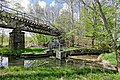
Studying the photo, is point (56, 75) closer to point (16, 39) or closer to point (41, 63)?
point (41, 63)

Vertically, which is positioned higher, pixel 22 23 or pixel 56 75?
pixel 22 23

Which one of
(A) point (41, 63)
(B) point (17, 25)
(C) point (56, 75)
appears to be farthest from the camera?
(B) point (17, 25)

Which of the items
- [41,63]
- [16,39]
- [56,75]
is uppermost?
[16,39]

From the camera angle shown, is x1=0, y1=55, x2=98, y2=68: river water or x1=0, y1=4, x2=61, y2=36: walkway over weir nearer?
x1=0, y1=55, x2=98, y2=68: river water

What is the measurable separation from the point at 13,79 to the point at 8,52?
21869 millimetres

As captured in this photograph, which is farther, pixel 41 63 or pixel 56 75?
pixel 41 63

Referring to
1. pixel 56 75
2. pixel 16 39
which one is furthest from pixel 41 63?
pixel 16 39

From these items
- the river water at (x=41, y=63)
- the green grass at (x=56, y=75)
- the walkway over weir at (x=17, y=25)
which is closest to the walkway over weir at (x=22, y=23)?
the walkway over weir at (x=17, y=25)

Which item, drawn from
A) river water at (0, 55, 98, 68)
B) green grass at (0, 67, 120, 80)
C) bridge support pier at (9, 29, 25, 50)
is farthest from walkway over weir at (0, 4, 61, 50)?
green grass at (0, 67, 120, 80)

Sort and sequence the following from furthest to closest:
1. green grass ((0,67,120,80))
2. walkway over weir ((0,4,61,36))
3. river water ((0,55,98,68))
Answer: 1. walkway over weir ((0,4,61,36))
2. river water ((0,55,98,68))
3. green grass ((0,67,120,80))

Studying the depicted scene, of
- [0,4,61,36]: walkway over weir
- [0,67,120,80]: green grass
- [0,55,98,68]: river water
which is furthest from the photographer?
[0,4,61,36]: walkway over weir

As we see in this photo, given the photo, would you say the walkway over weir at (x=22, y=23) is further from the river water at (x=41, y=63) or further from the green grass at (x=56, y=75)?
the green grass at (x=56, y=75)

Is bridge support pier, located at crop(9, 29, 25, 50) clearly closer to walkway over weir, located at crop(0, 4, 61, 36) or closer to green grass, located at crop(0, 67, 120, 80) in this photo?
walkway over weir, located at crop(0, 4, 61, 36)

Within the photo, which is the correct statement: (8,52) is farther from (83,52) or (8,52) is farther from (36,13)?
(36,13)
